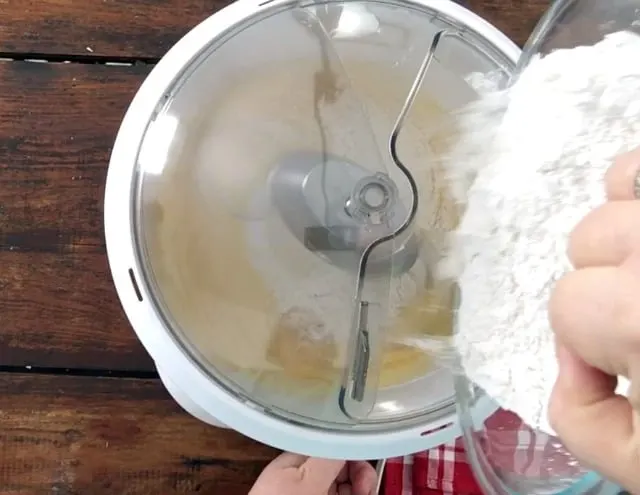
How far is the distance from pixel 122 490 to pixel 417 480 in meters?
0.26

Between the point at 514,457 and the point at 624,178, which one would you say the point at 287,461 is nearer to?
the point at 514,457

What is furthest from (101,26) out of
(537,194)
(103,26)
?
(537,194)

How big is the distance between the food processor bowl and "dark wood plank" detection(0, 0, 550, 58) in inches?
7.8

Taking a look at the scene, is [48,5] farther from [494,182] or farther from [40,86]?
[494,182]

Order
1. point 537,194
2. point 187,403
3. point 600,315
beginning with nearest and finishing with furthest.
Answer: point 600,315, point 537,194, point 187,403

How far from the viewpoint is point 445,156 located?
52 cm

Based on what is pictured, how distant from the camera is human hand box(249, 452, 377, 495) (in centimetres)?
71

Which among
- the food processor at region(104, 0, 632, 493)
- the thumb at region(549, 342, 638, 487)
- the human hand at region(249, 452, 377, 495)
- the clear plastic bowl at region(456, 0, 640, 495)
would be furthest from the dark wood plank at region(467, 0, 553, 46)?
the thumb at region(549, 342, 638, 487)

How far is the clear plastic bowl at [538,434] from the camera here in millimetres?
421

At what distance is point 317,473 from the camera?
0.72m

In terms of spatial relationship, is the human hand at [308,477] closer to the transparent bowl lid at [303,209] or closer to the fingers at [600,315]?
the transparent bowl lid at [303,209]

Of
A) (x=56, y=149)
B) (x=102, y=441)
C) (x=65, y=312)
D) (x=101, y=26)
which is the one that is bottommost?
(x=102, y=441)

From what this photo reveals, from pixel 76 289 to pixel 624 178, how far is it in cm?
57

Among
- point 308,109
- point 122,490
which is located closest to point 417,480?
point 122,490
